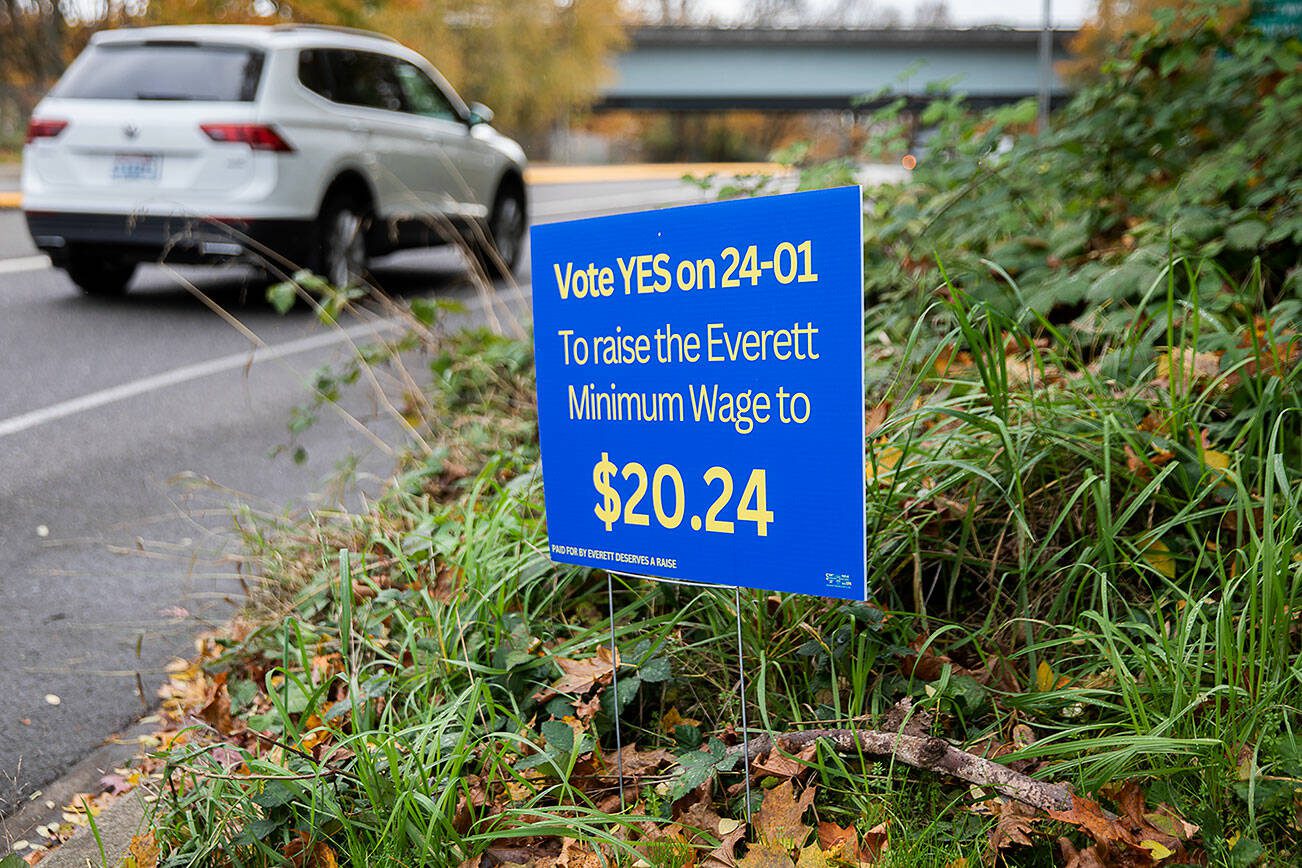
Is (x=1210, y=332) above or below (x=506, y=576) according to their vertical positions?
above

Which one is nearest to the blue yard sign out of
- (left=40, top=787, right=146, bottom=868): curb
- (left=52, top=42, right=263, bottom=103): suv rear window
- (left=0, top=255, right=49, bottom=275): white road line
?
(left=40, top=787, right=146, bottom=868): curb

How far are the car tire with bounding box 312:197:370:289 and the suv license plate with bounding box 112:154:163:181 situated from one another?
1056 mm

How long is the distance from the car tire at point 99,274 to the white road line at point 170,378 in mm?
1794

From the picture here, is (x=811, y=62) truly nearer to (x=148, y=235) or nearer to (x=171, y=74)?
(x=171, y=74)

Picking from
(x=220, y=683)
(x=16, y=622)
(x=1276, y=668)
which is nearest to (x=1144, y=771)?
(x=1276, y=668)

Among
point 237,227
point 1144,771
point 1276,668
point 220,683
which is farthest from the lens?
point 237,227

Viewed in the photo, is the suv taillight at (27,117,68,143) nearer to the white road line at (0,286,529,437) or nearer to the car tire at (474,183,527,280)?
the white road line at (0,286,529,437)

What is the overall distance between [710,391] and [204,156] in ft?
21.0

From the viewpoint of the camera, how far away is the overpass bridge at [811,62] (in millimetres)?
50375

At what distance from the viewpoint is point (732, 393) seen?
217 cm

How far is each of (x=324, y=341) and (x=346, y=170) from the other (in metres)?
1.44

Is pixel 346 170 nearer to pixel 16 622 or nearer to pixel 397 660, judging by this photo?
pixel 16 622

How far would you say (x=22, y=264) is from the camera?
973cm

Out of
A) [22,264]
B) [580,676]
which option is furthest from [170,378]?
[580,676]
